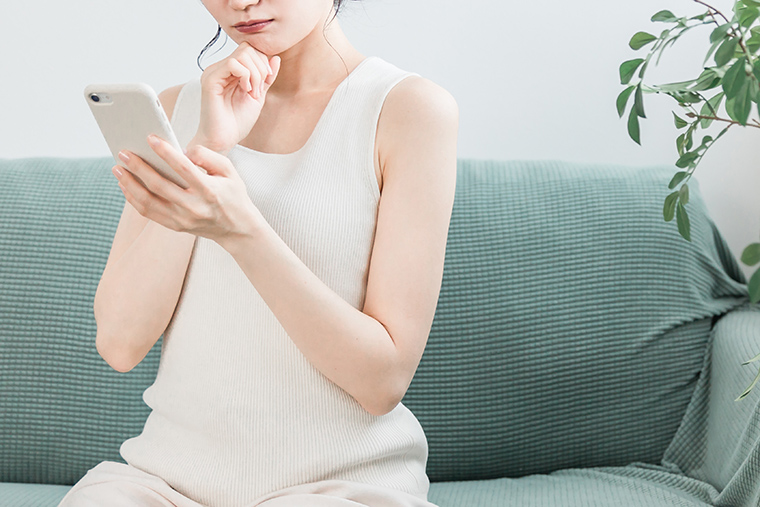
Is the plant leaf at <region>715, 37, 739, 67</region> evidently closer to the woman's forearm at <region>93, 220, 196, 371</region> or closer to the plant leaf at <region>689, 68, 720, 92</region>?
the plant leaf at <region>689, 68, 720, 92</region>

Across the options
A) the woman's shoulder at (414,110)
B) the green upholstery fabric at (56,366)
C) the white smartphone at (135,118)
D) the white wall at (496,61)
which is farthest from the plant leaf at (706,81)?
the green upholstery fabric at (56,366)

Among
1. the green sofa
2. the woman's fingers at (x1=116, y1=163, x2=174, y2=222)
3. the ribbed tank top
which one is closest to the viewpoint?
the woman's fingers at (x1=116, y1=163, x2=174, y2=222)

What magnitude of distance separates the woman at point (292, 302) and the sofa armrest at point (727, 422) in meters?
0.47

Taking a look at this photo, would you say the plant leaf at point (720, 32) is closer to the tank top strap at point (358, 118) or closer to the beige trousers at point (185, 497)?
the tank top strap at point (358, 118)

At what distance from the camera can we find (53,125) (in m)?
1.64

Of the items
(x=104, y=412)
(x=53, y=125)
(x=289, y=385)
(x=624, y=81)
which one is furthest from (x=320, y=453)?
(x=53, y=125)

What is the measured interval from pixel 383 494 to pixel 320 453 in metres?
0.08

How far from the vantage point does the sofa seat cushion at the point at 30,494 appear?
1111 millimetres

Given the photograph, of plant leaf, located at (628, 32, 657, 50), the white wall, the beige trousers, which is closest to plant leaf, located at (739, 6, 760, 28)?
plant leaf, located at (628, 32, 657, 50)

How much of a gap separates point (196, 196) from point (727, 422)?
0.88 metres

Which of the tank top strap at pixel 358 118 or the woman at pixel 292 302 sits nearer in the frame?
the woman at pixel 292 302

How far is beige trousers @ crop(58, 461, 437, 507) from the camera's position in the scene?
74 cm

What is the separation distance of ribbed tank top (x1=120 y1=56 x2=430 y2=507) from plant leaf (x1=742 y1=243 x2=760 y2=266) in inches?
17.8

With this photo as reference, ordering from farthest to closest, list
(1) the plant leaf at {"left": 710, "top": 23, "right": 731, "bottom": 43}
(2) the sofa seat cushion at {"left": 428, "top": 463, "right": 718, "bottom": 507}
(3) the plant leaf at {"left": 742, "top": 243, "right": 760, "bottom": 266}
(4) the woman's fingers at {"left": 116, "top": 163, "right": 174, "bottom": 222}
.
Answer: (2) the sofa seat cushion at {"left": 428, "top": 463, "right": 718, "bottom": 507} < (4) the woman's fingers at {"left": 116, "top": 163, "right": 174, "bottom": 222} < (1) the plant leaf at {"left": 710, "top": 23, "right": 731, "bottom": 43} < (3) the plant leaf at {"left": 742, "top": 243, "right": 760, "bottom": 266}
